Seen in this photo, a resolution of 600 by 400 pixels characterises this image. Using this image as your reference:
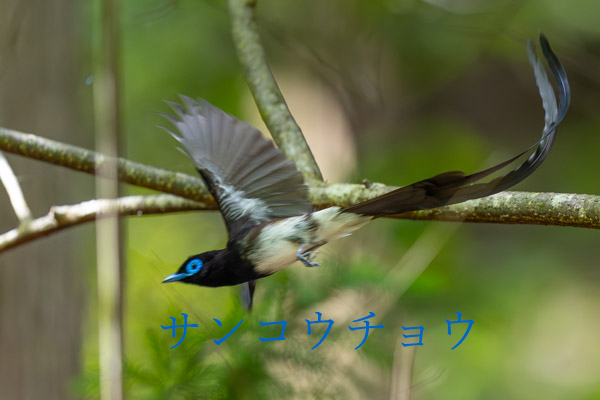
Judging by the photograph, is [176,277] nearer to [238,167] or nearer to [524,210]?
[238,167]

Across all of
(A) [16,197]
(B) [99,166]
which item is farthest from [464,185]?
(A) [16,197]

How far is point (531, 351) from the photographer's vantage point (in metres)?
3.88

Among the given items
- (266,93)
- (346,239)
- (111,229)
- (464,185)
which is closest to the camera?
(111,229)

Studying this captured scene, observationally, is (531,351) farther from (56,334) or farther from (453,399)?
(56,334)

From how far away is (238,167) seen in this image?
997 millimetres

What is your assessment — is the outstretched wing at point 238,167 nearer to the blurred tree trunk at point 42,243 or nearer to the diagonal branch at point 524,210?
the diagonal branch at point 524,210

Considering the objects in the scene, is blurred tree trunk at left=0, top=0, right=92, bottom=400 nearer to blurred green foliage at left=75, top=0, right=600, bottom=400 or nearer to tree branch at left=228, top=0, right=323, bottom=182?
blurred green foliage at left=75, top=0, right=600, bottom=400

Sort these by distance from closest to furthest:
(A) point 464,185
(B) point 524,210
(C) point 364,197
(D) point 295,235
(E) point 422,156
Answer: (A) point 464,185, (D) point 295,235, (B) point 524,210, (C) point 364,197, (E) point 422,156

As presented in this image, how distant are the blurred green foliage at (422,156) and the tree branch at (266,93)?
Result: 0.30 m

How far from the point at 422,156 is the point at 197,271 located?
9.01ft

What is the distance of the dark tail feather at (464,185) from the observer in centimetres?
76

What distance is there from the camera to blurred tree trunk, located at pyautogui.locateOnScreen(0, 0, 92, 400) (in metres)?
2.62

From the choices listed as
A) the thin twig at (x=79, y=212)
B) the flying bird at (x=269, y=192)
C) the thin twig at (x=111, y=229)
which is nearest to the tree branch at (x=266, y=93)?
the thin twig at (x=79, y=212)

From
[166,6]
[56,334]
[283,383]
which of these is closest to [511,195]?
[283,383]
